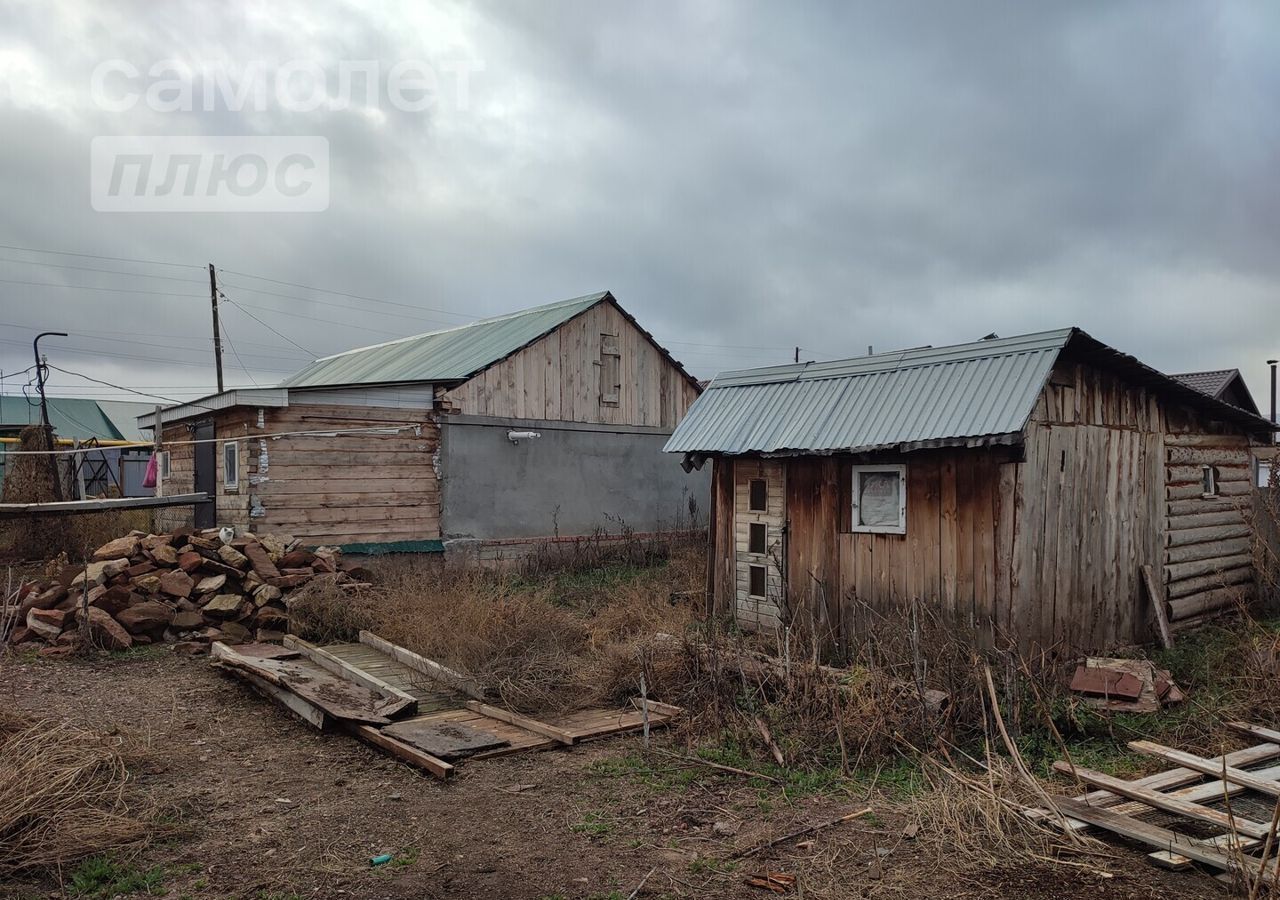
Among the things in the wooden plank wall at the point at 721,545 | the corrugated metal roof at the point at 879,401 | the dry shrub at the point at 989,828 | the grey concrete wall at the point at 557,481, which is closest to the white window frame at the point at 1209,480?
the corrugated metal roof at the point at 879,401

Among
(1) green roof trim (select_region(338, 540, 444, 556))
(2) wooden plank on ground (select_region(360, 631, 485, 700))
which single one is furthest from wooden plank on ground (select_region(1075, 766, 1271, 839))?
(1) green roof trim (select_region(338, 540, 444, 556))

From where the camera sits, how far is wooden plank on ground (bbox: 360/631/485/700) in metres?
8.93

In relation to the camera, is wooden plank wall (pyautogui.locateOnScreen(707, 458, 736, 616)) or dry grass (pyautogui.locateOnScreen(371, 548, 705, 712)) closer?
dry grass (pyautogui.locateOnScreen(371, 548, 705, 712))

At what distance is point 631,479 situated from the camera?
19.3 metres

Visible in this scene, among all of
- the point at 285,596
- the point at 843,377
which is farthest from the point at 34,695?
the point at 843,377

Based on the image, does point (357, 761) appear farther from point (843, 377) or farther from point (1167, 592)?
point (1167, 592)

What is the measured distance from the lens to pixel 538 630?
9594 millimetres

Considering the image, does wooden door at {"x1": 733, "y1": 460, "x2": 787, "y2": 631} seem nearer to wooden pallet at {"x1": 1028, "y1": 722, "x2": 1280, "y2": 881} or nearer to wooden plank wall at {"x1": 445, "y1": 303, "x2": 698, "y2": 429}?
wooden pallet at {"x1": 1028, "y1": 722, "x2": 1280, "y2": 881}

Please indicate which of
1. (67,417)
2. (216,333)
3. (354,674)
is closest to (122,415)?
(67,417)

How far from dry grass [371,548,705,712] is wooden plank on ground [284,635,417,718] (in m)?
0.80

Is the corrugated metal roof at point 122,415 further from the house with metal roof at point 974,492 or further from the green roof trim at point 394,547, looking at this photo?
the house with metal roof at point 974,492

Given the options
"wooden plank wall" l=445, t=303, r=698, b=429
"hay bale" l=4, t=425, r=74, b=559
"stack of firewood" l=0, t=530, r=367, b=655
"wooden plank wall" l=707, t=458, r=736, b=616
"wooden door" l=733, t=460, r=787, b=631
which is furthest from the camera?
"wooden plank wall" l=445, t=303, r=698, b=429

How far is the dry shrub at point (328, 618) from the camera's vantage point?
38.1 ft

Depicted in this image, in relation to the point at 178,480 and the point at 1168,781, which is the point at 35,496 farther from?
the point at 1168,781
